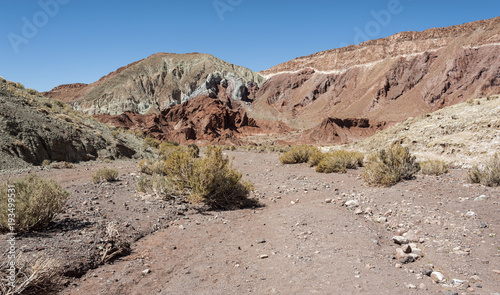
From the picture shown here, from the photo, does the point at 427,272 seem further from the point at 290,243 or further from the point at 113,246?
the point at 113,246

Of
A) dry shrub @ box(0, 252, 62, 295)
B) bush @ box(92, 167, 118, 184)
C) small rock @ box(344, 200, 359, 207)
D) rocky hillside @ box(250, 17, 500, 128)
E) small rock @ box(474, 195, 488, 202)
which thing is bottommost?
small rock @ box(344, 200, 359, 207)

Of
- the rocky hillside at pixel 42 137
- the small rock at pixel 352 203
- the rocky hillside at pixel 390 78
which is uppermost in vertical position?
the rocky hillside at pixel 390 78

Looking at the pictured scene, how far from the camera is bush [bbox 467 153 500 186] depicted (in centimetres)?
686

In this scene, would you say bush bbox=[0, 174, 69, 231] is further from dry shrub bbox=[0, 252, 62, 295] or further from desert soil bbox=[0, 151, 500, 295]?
dry shrub bbox=[0, 252, 62, 295]

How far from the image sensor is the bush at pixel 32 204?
4509mm

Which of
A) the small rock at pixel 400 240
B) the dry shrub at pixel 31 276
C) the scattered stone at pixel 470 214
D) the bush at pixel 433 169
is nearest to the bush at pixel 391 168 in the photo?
the bush at pixel 433 169

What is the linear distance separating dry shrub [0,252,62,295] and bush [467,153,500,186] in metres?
9.03

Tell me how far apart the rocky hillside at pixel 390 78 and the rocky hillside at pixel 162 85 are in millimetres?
13301

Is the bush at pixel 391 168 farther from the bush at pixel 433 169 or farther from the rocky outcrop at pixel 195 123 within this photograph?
the rocky outcrop at pixel 195 123

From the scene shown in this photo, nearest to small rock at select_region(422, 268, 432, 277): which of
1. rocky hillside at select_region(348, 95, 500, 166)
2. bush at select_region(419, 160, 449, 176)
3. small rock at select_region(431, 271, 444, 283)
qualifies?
small rock at select_region(431, 271, 444, 283)

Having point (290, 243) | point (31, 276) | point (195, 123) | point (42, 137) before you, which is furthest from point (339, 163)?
point (195, 123)

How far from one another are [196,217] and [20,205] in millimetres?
3369

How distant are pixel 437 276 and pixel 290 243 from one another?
7.47 ft

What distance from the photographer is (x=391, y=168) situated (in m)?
8.84
